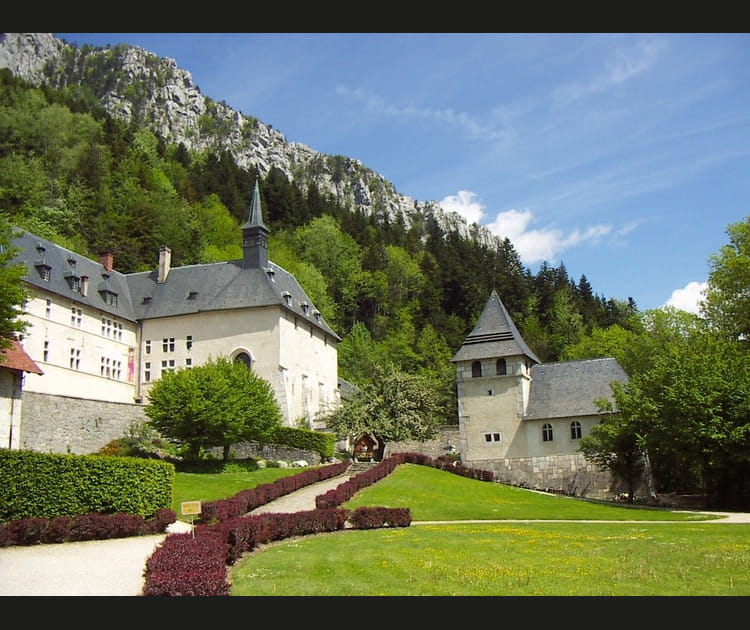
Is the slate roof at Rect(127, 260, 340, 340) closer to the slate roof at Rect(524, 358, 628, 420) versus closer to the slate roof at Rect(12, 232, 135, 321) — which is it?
the slate roof at Rect(12, 232, 135, 321)

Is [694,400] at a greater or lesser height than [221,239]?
lesser

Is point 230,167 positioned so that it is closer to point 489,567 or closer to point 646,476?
point 646,476

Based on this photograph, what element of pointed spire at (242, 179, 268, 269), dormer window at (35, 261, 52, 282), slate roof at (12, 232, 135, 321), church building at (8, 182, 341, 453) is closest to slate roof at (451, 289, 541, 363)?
church building at (8, 182, 341, 453)

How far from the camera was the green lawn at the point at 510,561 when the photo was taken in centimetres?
1153

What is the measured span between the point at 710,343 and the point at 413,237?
86396 mm

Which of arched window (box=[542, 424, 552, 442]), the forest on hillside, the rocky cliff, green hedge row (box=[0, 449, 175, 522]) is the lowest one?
green hedge row (box=[0, 449, 175, 522])

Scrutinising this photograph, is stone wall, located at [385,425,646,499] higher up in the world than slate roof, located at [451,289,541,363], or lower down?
lower down

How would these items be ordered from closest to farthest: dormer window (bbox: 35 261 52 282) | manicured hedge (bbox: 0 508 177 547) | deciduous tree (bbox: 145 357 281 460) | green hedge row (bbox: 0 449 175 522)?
manicured hedge (bbox: 0 508 177 547)
green hedge row (bbox: 0 449 175 522)
deciduous tree (bbox: 145 357 281 460)
dormer window (bbox: 35 261 52 282)

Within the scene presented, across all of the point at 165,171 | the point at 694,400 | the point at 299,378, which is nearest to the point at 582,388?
the point at 694,400

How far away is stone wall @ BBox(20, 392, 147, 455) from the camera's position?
3159 cm

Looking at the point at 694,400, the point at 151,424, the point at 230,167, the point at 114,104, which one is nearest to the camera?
the point at 694,400

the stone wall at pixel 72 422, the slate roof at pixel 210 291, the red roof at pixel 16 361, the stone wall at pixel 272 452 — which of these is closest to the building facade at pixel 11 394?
the red roof at pixel 16 361

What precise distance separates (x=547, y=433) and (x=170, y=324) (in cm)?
2859

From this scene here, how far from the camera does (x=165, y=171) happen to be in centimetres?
9544
